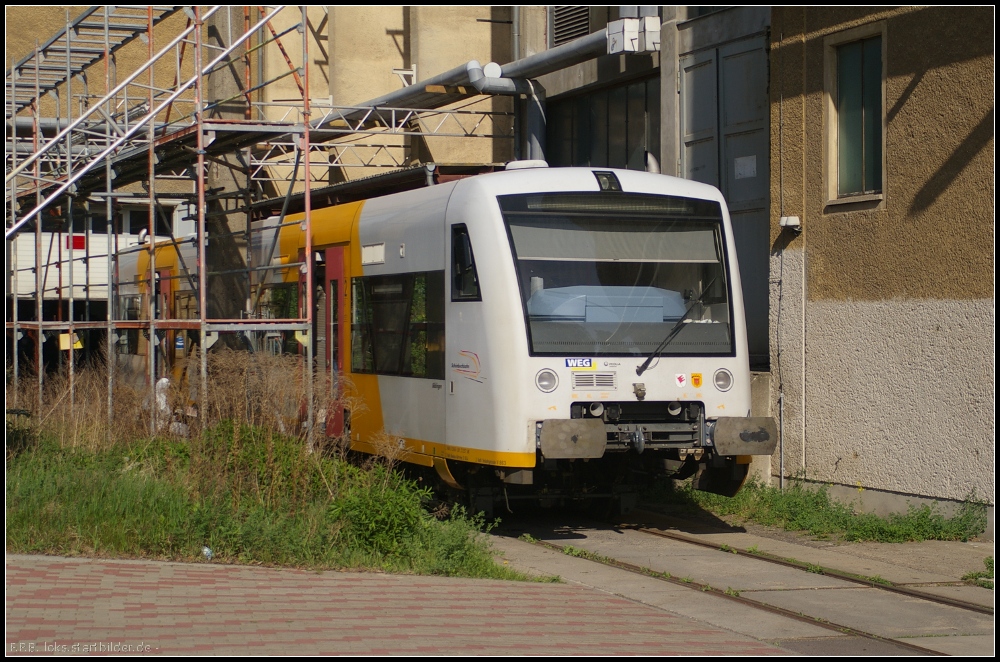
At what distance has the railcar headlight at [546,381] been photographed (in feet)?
36.1

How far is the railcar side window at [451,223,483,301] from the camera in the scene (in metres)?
11.4

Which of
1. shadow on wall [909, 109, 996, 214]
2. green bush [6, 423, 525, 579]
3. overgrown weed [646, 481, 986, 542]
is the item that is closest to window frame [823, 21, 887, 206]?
shadow on wall [909, 109, 996, 214]

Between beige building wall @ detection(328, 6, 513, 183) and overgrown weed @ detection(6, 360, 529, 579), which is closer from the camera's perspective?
overgrown weed @ detection(6, 360, 529, 579)

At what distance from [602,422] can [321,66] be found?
20.3 m

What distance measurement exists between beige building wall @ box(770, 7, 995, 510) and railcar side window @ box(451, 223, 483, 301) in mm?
4382

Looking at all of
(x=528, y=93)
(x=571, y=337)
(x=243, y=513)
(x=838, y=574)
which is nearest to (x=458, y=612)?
(x=243, y=513)

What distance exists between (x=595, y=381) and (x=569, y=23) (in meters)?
12.4

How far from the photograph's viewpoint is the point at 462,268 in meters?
11.6

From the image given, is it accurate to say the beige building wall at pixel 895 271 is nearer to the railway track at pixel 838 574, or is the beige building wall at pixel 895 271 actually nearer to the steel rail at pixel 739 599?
the railway track at pixel 838 574

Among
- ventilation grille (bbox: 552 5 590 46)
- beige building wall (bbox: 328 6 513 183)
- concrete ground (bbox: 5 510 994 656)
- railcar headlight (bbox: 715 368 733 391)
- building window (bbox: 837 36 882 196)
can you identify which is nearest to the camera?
concrete ground (bbox: 5 510 994 656)

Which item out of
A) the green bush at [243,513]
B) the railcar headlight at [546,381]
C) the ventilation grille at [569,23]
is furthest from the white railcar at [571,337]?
the ventilation grille at [569,23]

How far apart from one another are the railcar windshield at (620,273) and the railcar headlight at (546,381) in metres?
0.17

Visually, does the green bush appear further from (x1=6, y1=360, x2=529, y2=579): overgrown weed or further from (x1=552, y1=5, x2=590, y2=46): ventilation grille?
(x1=552, y1=5, x2=590, y2=46): ventilation grille

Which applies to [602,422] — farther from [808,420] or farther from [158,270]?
[158,270]
